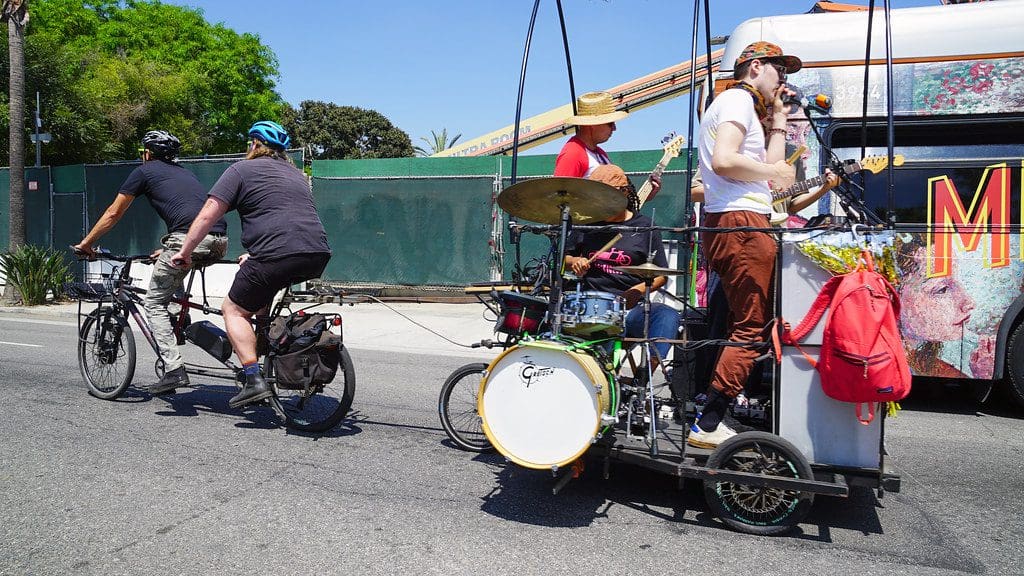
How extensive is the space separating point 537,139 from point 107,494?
23.9m

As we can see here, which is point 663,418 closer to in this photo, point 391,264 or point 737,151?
point 737,151

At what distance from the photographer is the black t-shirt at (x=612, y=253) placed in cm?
464

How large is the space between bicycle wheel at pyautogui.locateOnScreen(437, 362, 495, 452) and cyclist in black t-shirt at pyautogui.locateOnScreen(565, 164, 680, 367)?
99 cm

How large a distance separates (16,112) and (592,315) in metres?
15.9

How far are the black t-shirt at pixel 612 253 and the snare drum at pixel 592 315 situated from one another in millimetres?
743

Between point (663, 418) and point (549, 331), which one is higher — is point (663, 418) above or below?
below

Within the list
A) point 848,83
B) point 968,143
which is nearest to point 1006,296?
point 968,143

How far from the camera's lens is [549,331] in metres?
4.02

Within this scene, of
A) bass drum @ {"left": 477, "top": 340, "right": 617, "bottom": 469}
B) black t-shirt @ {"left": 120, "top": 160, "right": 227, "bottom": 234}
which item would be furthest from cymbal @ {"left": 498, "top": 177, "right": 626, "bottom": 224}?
black t-shirt @ {"left": 120, "top": 160, "right": 227, "bottom": 234}

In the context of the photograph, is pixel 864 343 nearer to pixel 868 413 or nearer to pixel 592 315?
pixel 868 413

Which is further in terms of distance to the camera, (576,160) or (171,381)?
(171,381)

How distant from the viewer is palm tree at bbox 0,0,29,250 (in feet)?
48.9

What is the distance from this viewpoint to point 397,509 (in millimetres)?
3887

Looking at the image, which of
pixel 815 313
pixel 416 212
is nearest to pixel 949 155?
pixel 815 313
